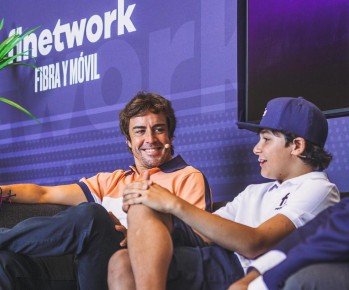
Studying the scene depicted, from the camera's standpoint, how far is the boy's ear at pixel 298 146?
2379 mm

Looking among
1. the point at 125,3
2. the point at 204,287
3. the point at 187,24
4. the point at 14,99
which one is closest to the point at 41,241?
the point at 204,287

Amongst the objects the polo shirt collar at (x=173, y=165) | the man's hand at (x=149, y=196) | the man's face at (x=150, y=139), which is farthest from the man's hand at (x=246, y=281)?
the man's face at (x=150, y=139)

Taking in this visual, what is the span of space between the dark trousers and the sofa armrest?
0.40 metres

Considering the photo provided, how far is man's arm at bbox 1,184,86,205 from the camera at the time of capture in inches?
119

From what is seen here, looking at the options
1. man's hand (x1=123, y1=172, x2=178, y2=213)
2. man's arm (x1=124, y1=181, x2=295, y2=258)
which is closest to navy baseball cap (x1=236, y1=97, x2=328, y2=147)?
man's arm (x1=124, y1=181, x2=295, y2=258)

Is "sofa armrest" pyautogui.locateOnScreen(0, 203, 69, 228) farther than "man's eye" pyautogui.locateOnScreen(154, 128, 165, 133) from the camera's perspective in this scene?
No

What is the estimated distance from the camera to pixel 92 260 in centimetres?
238

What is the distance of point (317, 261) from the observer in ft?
4.99

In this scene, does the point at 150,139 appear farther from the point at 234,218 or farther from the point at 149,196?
the point at 149,196

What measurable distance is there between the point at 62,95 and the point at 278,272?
2835 millimetres

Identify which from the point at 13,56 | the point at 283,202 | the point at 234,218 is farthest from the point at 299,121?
the point at 13,56

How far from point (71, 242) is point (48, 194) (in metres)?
0.78

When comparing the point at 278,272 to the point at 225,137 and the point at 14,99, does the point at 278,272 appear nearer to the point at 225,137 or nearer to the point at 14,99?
the point at 225,137

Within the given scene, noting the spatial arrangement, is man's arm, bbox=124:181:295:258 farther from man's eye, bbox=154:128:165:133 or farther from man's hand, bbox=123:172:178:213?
man's eye, bbox=154:128:165:133
